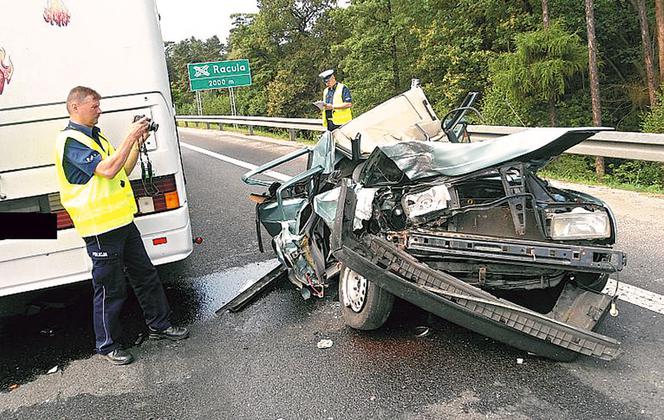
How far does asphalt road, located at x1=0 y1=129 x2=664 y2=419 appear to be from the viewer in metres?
2.87

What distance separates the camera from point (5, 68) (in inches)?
143

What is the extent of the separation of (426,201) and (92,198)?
2.06 metres

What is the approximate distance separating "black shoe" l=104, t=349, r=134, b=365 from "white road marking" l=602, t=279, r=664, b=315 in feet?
10.6

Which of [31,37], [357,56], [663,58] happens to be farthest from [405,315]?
[357,56]

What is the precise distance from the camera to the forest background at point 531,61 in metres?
13.7

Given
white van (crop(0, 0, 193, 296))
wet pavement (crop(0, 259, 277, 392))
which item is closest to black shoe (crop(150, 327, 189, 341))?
wet pavement (crop(0, 259, 277, 392))

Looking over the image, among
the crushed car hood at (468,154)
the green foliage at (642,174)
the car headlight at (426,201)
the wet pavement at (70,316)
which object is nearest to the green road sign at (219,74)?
the green foliage at (642,174)

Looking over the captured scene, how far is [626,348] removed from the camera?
3.24 metres

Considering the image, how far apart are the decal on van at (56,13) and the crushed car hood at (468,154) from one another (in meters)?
2.26

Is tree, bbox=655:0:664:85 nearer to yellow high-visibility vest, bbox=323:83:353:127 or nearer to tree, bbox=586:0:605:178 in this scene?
tree, bbox=586:0:605:178

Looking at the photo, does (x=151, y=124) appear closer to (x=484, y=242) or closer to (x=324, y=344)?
(x=324, y=344)

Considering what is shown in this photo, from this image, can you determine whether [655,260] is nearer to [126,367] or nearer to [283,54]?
[126,367]

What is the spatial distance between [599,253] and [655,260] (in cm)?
210

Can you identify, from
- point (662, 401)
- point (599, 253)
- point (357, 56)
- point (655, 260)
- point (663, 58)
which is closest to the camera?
point (662, 401)
